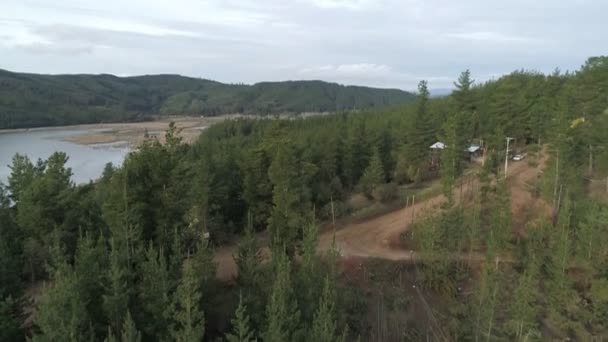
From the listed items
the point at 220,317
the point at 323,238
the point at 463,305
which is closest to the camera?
the point at 220,317

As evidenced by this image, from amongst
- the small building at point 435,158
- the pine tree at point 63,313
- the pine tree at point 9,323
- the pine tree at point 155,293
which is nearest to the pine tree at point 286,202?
the pine tree at point 155,293

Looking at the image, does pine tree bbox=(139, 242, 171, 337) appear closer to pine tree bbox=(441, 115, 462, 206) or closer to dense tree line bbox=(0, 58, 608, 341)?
dense tree line bbox=(0, 58, 608, 341)

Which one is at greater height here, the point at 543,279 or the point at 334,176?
the point at 334,176

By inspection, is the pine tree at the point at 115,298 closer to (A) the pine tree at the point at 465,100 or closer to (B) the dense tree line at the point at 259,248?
(B) the dense tree line at the point at 259,248

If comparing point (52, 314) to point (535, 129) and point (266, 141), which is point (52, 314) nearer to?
point (266, 141)

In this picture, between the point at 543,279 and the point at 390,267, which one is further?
the point at 390,267

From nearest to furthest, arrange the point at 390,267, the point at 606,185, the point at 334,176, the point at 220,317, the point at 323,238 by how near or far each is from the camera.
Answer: the point at 220,317, the point at 390,267, the point at 323,238, the point at 606,185, the point at 334,176

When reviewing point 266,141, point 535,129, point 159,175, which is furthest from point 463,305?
point 535,129

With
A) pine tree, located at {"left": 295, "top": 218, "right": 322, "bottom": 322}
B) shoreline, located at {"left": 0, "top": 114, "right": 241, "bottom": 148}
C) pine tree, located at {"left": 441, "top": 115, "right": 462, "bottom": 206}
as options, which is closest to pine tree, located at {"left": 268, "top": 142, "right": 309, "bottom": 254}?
pine tree, located at {"left": 295, "top": 218, "right": 322, "bottom": 322}
